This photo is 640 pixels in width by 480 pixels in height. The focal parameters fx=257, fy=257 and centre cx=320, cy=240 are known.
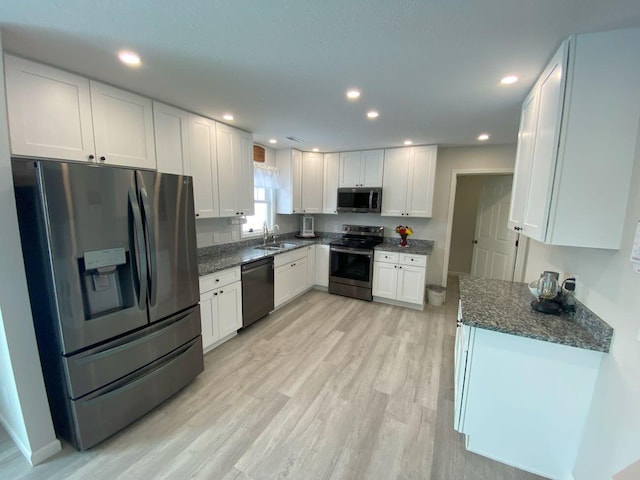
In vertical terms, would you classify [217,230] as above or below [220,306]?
above

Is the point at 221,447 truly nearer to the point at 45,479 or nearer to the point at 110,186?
the point at 45,479

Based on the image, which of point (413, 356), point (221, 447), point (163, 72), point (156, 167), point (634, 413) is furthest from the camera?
point (413, 356)

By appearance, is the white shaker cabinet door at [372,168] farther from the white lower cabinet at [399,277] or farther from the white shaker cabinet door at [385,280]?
the white shaker cabinet door at [385,280]

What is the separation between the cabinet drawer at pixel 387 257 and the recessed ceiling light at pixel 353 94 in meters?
2.39

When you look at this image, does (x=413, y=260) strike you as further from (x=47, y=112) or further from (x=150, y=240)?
(x=47, y=112)

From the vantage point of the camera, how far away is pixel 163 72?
180 centimetres

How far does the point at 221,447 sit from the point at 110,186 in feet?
5.91

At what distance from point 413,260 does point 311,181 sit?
217 cm

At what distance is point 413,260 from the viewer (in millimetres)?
3781

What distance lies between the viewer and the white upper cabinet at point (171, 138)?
7.64 feet

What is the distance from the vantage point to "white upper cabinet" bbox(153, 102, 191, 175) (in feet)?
Answer: 7.64

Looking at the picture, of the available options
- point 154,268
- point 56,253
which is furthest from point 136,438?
point 56,253

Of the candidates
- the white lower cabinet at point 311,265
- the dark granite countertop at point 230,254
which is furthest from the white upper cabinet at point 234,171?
the white lower cabinet at point 311,265

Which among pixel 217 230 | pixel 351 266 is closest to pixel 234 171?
pixel 217 230
